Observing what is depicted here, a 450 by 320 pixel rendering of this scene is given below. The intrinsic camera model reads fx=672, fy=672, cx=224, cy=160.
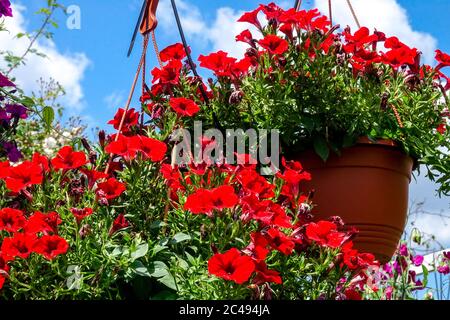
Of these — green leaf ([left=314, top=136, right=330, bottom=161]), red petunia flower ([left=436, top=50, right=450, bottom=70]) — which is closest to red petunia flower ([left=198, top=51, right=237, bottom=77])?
green leaf ([left=314, top=136, right=330, bottom=161])

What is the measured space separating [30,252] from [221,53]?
768 mm

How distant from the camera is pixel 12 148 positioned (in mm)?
2154

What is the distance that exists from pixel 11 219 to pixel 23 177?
4.4 inches

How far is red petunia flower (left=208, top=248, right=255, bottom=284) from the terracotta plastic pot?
0.62 meters

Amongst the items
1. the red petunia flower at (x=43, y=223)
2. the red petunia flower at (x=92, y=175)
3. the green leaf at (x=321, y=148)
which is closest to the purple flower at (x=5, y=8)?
the red petunia flower at (x=92, y=175)

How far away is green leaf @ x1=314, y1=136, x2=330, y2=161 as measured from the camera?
1.87 m

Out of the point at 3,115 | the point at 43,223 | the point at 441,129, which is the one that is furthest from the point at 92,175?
the point at 441,129

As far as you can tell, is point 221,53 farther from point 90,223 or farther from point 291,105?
point 90,223

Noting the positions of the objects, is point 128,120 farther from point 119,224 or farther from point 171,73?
point 119,224

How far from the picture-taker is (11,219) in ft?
4.90

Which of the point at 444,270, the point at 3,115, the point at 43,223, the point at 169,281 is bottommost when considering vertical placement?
the point at 169,281

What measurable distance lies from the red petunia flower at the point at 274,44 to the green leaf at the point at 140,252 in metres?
0.64

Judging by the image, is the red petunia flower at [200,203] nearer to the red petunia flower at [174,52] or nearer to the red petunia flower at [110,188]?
the red petunia flower at [110,188]
